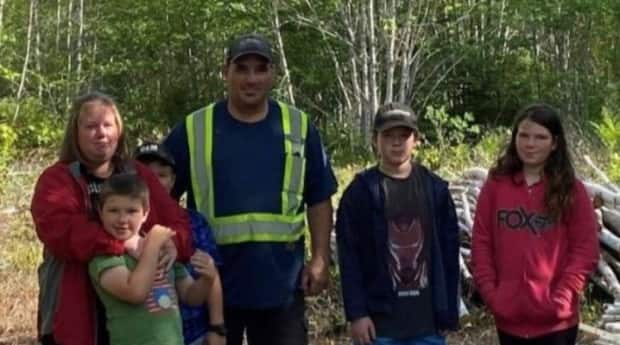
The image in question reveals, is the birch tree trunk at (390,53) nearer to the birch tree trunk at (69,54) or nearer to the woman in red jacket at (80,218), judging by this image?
the birch tree trunk at (69,54)

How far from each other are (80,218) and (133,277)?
0.97 ft

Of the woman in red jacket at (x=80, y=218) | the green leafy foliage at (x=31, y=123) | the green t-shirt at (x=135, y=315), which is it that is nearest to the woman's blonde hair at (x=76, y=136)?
the woman in red jacket at (x=80, y=218)

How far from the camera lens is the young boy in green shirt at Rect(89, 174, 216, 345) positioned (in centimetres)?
383

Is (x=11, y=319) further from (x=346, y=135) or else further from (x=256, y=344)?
(x=346, y=135)

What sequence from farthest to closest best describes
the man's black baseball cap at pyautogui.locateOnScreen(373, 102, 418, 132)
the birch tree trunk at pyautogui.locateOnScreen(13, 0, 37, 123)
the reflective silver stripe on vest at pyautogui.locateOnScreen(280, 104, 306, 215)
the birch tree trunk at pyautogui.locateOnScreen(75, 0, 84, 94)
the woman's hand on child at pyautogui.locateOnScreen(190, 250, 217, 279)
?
the birch tree trunk at pyautogui.locateOnScreen(75, 0, 84, 94), the birch tree trunk at pyautogui.locateOnScreen(13, 0, 37, 123), the reflective silver stripe on vest at pyautogui.locateOnScreen(280, 104, 306, 215), the man's black baseball cap at pyautogui.locateOnScreen(373, 102, 418, 132), the woman's hand on child at pyautogui.locateOnScreen(190, 250, 217, 279)

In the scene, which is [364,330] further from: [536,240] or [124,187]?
[124,187]

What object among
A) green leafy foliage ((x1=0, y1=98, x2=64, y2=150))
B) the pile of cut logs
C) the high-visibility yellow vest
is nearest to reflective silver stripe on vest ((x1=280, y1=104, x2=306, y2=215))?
the high-visibility yellow vest

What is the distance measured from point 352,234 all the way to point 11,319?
433cm

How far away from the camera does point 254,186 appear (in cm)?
444

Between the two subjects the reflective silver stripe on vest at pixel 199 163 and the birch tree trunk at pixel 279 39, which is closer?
the reflective silver stripe on vest at pixel 199 163

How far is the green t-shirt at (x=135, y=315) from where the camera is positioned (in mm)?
3869

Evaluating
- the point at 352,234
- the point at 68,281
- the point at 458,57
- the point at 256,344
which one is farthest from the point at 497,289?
the point at 458,57

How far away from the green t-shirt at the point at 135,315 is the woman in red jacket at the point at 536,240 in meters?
1.41

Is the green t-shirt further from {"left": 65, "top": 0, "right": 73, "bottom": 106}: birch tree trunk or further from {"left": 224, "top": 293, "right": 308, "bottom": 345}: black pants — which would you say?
{"left": 65, "top": 0, "right": 73, "bottom": 106}: birch tree trunk
